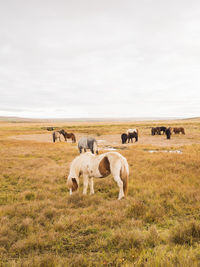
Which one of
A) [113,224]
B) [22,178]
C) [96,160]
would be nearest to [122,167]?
[96,160]

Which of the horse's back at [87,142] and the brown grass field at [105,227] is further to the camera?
the horse's back at [87,142]

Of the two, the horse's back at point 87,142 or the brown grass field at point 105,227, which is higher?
the horse's back at point 87,142

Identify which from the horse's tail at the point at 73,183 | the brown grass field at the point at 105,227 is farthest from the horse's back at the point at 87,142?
the horse's tail at the point at 73,183

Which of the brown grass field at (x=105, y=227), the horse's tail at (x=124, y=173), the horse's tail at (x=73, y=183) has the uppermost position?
the horse's tail at (x=124, y=173)

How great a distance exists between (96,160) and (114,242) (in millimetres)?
3073

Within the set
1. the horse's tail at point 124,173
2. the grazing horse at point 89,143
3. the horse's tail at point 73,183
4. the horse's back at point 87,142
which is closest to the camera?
the horse's tail at point 124,173

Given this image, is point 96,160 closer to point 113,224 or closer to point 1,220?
point 113,224

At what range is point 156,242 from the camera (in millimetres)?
3549

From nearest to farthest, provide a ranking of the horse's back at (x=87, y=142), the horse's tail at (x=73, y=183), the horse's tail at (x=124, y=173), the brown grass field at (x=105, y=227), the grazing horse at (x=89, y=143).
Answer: the brown grass field at (x=105, y=227)
the horse's tail at (x=124, y=173)
the horse's tail at (x=73, y=183)
the grazing horse at (x=89, y=143)
the horse's back at (x=87, y=142)

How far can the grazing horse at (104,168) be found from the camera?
19.6 ft

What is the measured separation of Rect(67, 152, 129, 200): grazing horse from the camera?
19.6 feet

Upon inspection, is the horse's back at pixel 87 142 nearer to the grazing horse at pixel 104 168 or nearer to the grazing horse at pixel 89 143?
the grazing horse at pixel 89 143

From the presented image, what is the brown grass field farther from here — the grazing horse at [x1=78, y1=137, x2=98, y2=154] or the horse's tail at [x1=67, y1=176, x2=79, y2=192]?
the grazing horse at [x1=78, y1=137, x2=98, y2=154]

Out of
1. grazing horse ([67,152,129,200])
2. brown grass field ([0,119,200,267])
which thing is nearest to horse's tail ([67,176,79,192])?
grazing horse ([67,152,129,200])
